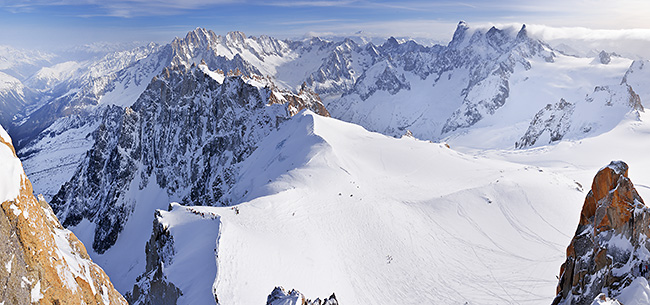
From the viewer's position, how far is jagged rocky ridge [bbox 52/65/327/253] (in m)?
78.1

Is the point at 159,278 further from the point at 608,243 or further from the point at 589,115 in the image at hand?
the point at 589,115

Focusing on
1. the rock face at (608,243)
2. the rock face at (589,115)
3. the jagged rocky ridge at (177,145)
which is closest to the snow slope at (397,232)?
the rock face at (608,243)

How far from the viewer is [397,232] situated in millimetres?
29766

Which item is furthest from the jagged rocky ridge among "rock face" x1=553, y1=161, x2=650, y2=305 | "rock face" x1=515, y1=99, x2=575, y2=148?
"rock face" x1=515, y1=99, x2=575, y2=148

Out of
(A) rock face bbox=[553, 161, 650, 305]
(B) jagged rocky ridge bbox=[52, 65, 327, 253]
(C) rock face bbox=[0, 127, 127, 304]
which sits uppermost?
(C) rock face bbox=[0, 127, 127, 304]

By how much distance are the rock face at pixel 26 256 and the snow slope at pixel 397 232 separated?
11.7m

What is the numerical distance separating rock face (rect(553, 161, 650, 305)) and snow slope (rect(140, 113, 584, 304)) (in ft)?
32.2

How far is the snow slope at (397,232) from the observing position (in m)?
23.0

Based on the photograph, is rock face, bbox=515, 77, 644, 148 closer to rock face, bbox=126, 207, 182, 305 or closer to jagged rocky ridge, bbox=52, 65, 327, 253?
jagged rocky ridge, bbox=52, 65, 327, 253

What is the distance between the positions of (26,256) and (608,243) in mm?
19710

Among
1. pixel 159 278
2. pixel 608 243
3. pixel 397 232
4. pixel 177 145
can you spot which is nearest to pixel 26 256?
pixel 159 278

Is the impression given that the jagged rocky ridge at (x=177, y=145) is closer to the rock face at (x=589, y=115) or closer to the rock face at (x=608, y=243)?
the rock face at (x=608, y=243)

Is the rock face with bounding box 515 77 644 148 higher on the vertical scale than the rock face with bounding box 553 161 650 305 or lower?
lower

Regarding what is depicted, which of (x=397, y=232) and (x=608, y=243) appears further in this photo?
(x=397, y=232)
